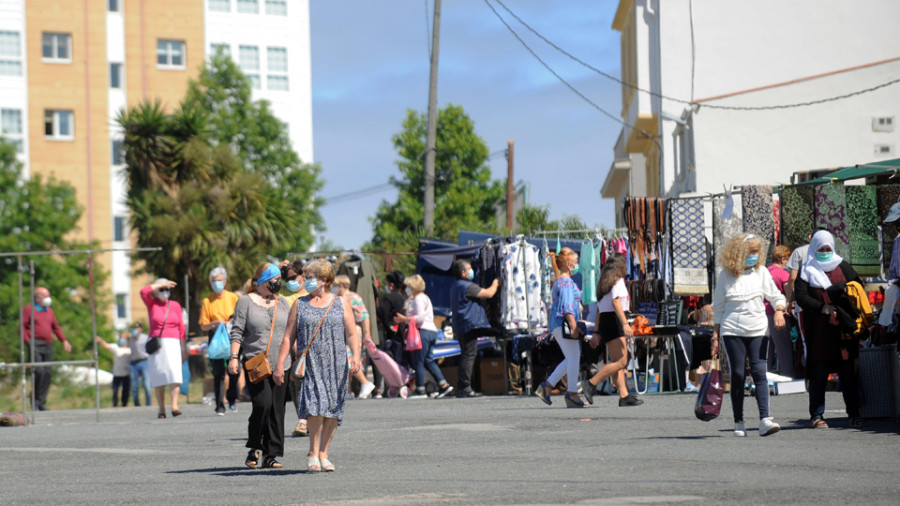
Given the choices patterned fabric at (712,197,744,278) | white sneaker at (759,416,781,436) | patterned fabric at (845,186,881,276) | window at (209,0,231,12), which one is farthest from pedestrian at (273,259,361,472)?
window at (209,0,231,12)

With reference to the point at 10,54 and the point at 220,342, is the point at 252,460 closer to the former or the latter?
the point at 220,342

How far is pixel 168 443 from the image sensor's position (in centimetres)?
1526

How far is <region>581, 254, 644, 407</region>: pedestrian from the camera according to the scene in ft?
Answer: 55.6

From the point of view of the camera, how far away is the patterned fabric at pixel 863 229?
1823cm

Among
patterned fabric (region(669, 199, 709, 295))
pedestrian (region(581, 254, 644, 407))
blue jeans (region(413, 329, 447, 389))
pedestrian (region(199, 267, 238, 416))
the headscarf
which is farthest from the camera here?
blue jeans (region(413, 329, 447, 389))

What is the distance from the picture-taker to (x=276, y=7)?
277 feet

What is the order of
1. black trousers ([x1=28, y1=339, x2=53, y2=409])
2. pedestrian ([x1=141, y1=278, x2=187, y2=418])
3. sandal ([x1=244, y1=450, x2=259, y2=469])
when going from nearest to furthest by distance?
sandal ([x1=244, y1=450, x2=259, y2=469]) < pedestrian ([x1=141, y1=278, x2=187, y2=418]) < black trousers ([x1=28, y1=339, x2=53, y2=409])

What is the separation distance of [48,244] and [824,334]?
175ft

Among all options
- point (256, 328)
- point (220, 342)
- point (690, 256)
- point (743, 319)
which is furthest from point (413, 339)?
point (256, 328)

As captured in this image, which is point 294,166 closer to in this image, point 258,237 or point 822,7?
point 258,237

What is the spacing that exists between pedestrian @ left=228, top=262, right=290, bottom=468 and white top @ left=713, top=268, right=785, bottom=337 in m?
3.81

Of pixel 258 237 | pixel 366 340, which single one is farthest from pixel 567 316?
pixel 258 237

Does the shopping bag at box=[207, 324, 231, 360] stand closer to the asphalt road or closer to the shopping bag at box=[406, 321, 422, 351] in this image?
the asphalt road

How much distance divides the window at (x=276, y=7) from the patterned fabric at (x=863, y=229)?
68.7 m
